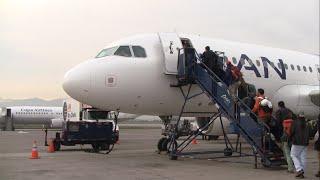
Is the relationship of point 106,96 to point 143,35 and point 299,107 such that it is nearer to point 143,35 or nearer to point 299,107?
point 143,35

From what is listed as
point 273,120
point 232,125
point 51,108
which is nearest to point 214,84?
point 232,125

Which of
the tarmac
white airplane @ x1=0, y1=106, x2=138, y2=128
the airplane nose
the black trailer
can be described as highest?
the airplane nose

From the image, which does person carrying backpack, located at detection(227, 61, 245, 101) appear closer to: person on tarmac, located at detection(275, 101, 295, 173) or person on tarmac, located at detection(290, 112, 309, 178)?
person on tarmac, located at detection(275, 101, 295, 173)

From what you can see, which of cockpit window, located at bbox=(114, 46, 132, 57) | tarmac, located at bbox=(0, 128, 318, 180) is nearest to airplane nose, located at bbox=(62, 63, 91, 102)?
cockpit window, located at bbox=(114, 46, 132, 57)

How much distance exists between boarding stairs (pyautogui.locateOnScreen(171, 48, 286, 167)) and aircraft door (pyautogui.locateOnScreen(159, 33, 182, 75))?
0.54 feet

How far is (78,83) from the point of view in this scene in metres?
13.6

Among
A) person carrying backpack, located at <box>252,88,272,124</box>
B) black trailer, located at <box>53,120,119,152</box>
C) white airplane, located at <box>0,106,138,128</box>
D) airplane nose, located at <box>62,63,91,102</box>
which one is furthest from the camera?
white airplane, located at <box>0,106,138,128</box>

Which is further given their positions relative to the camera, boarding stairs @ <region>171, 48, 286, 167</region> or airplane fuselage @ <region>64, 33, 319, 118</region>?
airplane fuselage @ <region>64, 33, 319, 118</region>

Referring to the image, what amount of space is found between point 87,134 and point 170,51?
17.9 ft

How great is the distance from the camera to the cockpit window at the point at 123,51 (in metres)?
14.5

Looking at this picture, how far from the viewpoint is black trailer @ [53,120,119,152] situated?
17.6 meters

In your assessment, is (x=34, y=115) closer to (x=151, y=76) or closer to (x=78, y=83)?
(x=78, y=83)

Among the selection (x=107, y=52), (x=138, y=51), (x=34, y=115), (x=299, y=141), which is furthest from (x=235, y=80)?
(x=34, y=115)

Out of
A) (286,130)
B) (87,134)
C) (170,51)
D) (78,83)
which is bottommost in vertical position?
(87,134)
